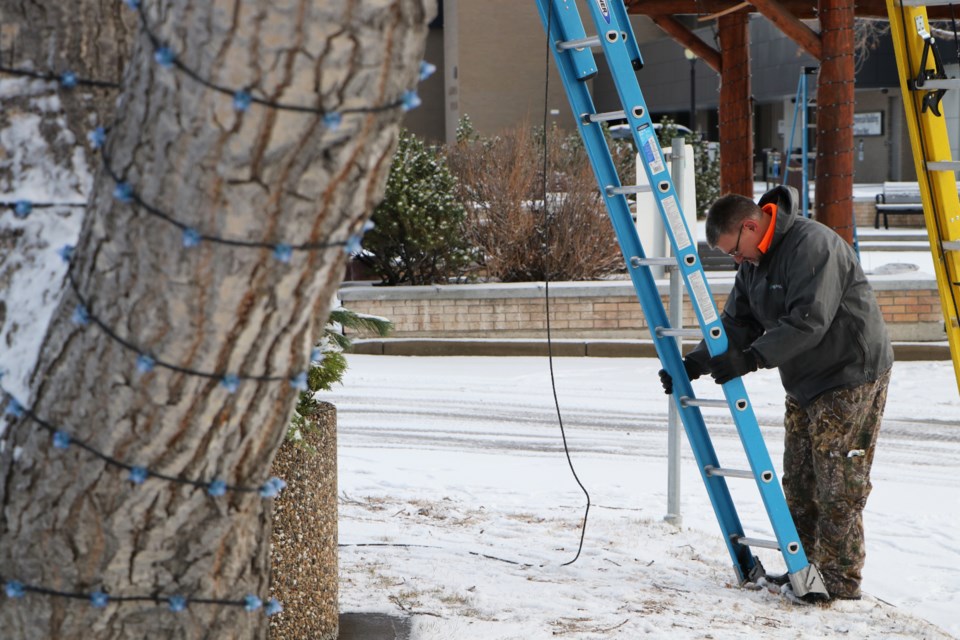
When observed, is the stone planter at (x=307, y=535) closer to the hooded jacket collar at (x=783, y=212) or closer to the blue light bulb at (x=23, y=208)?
the blue light bulb at (x=23, y=208)

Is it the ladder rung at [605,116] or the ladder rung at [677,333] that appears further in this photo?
the ladder rung at [677,333]

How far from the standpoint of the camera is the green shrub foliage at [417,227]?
13859mm

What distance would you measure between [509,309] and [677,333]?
302 inches

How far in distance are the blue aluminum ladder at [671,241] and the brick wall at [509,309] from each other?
23.0ft

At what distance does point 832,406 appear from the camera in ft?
16.8

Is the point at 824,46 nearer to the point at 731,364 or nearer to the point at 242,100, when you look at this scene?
the point at 731,364

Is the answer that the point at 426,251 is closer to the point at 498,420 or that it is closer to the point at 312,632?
the point at 498,420

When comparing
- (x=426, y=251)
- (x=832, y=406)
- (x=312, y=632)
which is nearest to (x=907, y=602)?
(x=832, y=406)

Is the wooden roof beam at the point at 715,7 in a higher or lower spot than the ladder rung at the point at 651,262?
higher

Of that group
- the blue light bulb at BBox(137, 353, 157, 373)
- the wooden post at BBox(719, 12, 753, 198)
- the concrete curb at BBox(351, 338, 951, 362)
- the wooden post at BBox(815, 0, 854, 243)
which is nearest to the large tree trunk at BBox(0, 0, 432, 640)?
the blue light bulb at BBox(137, 353, 157, 373)

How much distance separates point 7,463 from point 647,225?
4041 millimetres

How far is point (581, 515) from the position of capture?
691 centimetres

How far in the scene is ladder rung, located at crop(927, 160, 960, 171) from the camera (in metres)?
5.03

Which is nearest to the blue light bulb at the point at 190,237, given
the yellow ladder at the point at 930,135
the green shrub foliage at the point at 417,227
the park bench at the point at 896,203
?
the yellow ladder at the point at 930,135
